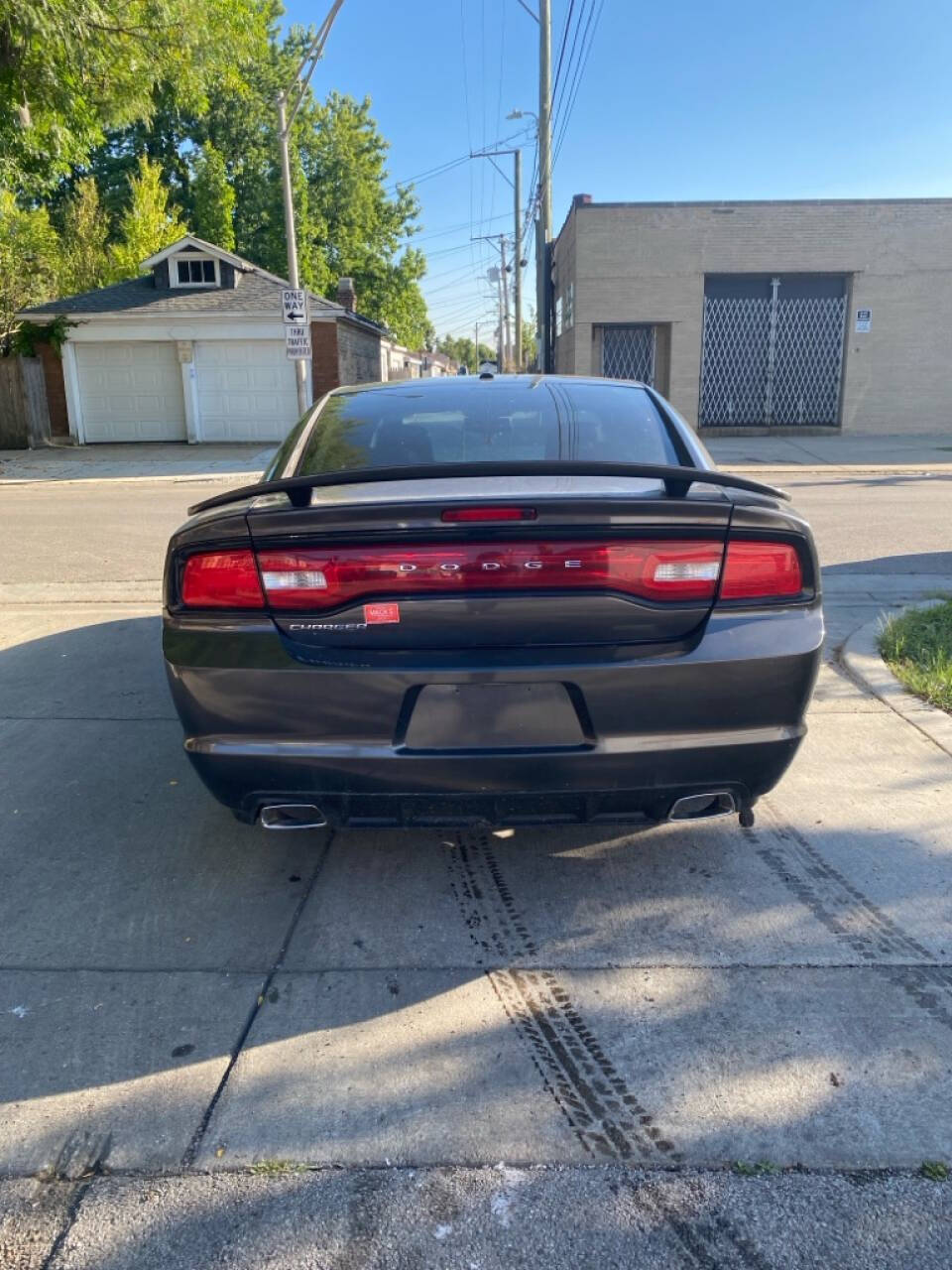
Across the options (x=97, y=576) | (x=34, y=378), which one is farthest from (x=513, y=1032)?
(x=34, y=378)

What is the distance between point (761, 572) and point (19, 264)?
25.8 meters

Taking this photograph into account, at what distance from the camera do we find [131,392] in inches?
947

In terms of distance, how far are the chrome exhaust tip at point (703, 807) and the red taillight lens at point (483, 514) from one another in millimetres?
959

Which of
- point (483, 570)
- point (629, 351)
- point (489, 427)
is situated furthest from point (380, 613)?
point (629, 351)

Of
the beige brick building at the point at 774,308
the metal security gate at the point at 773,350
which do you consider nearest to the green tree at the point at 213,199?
the beige brick building at the point at 774,308

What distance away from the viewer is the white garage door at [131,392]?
2372 centimetres

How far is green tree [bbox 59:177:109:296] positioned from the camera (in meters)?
33.8

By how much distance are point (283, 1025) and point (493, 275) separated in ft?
274

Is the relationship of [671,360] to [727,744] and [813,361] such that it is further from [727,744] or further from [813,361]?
[727,744]

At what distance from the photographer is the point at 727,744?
2.79 m

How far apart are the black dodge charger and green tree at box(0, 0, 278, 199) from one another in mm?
12221

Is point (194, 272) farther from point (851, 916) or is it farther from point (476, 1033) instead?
point (476, 1033)

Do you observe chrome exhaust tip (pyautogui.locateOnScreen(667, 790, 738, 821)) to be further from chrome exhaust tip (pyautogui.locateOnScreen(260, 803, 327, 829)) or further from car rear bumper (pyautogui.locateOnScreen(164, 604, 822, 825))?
chrome exhaust tip (pyautogui.locateOnScreen(260, 803, 327, 829))

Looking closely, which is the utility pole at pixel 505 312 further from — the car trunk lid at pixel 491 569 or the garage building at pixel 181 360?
the car trunk lid at pixel 491 569
